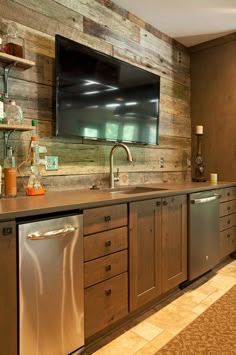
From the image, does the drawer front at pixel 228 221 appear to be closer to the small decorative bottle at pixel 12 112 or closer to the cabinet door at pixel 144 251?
the cabinet door at pixel 144 251

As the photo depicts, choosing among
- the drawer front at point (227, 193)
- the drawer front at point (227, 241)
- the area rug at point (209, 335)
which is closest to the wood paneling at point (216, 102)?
the drawer front at point (227, 193)

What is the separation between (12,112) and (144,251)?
49.0 inches

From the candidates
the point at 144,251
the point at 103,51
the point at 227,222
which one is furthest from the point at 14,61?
the point at 227,222

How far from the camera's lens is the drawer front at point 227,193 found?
272 cm

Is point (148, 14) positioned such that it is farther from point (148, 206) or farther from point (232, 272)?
point (232, 272)

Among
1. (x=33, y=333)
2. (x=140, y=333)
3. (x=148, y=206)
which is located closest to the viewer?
(x=33, y=333)

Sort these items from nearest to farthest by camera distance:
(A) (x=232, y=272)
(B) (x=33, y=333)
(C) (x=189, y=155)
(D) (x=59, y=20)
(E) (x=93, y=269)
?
1. (B) (x=33, y=333)
2. (E) (x=93, y=269)
3. (D) (x=59, y=20)
4. (A) (x=232, y=272)
5. (C) (x=189, y=155)

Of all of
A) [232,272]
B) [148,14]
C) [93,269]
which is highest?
[148,14]

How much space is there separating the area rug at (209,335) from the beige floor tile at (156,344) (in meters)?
0.02

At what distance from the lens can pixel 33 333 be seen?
123cm

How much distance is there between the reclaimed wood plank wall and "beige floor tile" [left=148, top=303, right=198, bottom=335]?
3.68 ft

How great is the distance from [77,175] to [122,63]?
1.06 m

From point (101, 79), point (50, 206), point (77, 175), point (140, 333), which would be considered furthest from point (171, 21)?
point (140, 333)

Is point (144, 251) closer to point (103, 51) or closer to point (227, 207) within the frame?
point (227, 207)
